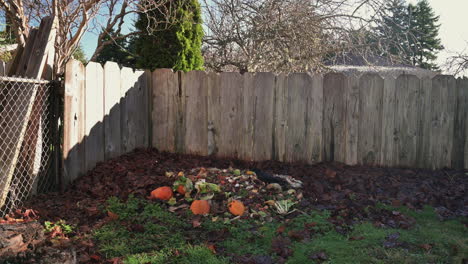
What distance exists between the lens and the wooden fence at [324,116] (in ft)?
19.8

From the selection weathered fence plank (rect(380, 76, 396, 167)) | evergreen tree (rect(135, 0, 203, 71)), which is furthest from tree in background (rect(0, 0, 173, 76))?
weathered fence plank (rect(380, 76, 396, 167))

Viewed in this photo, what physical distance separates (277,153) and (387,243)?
119 inches

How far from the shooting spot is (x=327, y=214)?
13.4ft

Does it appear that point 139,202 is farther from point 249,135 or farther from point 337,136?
point 337,136

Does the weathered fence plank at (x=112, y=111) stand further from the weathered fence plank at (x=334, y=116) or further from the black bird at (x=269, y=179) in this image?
the weathered fence plank at (x=334, y=116)

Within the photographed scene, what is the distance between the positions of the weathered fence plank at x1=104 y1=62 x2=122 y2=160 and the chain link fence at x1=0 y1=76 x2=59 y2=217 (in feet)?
2.90

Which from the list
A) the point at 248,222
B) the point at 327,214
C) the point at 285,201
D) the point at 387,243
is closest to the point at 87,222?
the point at 248,222

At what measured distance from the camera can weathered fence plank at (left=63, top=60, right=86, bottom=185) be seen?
4.67 metres

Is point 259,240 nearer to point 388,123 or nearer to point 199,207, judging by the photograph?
point 199,207

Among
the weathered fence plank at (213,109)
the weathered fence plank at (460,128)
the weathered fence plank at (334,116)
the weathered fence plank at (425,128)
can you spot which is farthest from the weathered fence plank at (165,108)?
the weathered fence plank at (460,128)

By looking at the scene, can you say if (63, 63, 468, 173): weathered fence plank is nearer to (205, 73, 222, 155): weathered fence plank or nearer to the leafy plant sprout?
(205, 73, 222, 155): weathered fence plank

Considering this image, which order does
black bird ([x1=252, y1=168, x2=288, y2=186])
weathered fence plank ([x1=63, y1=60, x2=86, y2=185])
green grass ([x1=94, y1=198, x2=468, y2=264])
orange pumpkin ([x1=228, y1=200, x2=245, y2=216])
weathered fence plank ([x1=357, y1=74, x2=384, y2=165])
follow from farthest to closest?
weathered fence plank ([x1=357, y1=74, x2=384, y2=165]) → black bird ([x1=252, y1=168, x2=288, y2=186]) → weathered fence plank ([x1=63, y1=60, x2=86, y2=185]) → orange pumpkin ([x1=228, y1=200, x2=245, y2=216]) → green grass ([x1=94, y1=198, x2=468, y2=264])

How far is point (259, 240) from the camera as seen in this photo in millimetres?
3514

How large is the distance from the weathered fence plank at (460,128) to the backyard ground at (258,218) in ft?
1.63
